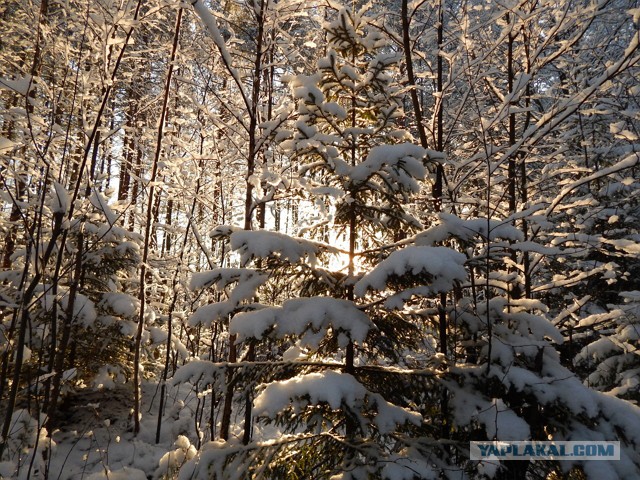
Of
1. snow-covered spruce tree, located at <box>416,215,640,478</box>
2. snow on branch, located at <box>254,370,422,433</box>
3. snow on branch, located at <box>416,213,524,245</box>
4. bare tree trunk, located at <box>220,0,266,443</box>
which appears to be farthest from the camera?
bare tree trunk, located at <box>220,0,266,443</box>

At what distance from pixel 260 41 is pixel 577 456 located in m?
→ 5.12

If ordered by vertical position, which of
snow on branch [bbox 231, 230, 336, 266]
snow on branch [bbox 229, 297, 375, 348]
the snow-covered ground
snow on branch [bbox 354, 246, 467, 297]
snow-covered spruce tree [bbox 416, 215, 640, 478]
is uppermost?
snow on branch [bbox 231, 230, 336, 266]

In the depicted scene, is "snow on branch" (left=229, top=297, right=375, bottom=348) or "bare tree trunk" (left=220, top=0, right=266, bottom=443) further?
"bare tree trunk" (left=220, top=0, right=266, bottom=443)

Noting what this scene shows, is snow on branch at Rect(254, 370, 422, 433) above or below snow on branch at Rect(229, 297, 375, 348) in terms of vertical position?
below

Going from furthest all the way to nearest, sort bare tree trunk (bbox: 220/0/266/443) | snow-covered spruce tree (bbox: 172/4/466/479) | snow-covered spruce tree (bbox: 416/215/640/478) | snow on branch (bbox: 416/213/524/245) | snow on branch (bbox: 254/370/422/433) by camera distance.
Answer: bare tree trunk (bbox: 220/0/266/443), snow on branch (bbox: 416/213/524/245), snow-covered spruce tree (bbox: 416/215/640/478), snow-covered spruce tree (bbox: 172/4/466/479), snow on branch (bbox: 254/370/422/433)

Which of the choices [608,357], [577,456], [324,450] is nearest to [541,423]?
[577,456]

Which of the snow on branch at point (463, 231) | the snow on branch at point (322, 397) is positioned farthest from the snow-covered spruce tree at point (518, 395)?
the snow on branch at point (322, 397)

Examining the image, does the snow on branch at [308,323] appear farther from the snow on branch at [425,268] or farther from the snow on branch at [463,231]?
the snow on branch at [463,231]

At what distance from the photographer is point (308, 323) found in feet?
9.36

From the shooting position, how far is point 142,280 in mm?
5945

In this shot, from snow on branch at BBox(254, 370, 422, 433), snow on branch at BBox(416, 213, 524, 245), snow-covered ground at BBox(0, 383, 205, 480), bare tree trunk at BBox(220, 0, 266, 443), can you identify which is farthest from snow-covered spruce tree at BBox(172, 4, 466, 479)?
snow-covered ground at BBox(0, 383, 205, 480)

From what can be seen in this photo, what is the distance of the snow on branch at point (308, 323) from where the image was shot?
283 centimetres

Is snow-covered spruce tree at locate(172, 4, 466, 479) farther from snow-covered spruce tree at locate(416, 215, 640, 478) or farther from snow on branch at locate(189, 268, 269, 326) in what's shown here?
snow-covered spruce tree at locate(416, 215, 640, 478)

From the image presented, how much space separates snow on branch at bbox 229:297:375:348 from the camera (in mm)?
2830
